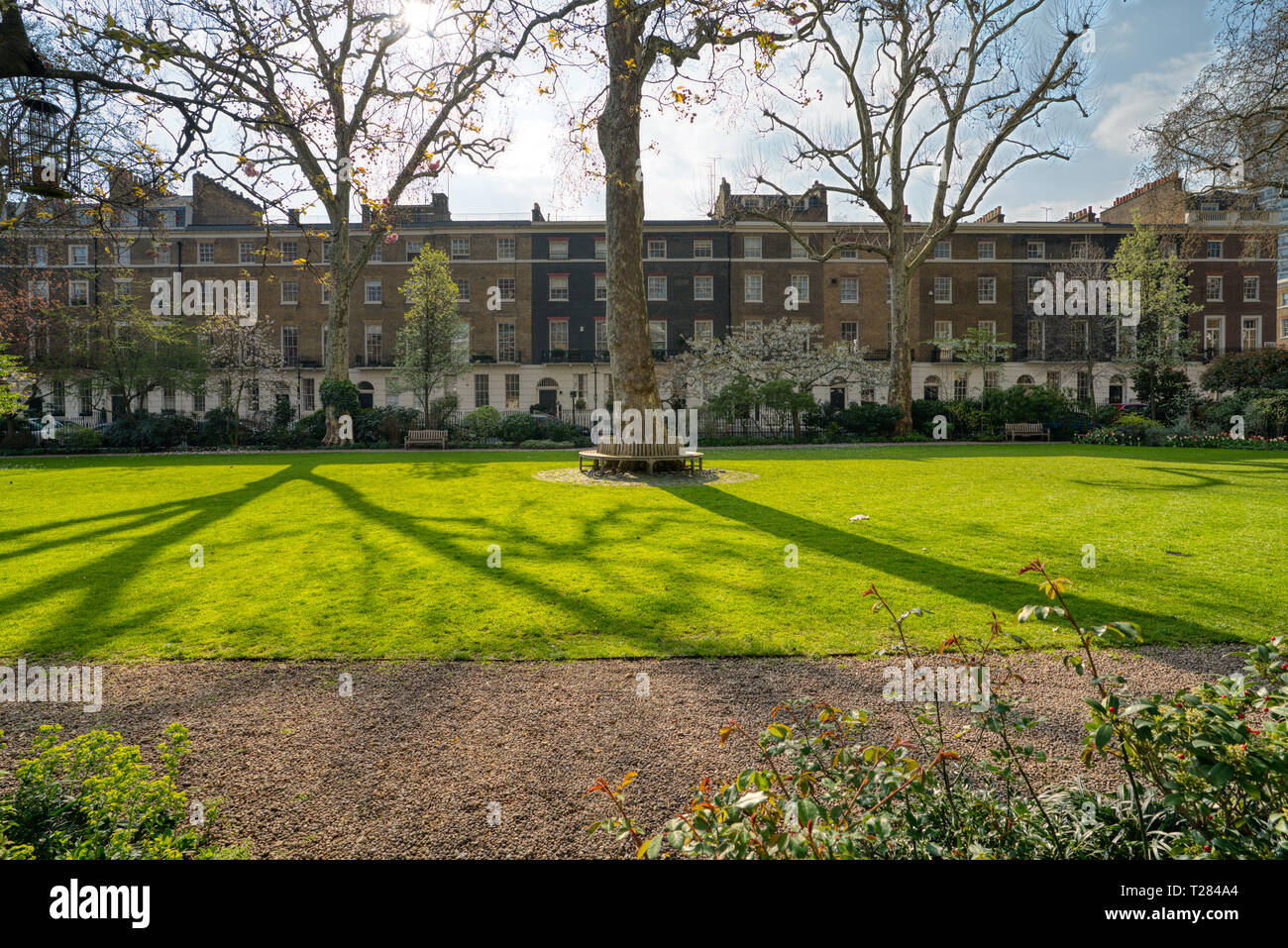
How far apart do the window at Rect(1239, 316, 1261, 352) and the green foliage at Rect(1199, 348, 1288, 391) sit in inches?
1065

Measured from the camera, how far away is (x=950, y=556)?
7.85m

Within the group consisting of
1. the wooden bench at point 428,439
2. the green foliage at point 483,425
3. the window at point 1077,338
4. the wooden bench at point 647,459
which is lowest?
the wooden bench at point 647,459

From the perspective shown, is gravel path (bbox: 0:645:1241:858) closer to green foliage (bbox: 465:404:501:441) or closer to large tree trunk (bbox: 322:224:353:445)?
large tree trunk (bbox: 322:224:353:445)

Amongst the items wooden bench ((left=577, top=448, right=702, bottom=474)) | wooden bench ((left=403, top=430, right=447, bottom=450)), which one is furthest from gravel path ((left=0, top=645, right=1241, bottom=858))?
wooden bench ((left=403, top=430, right=447, bottom=450))

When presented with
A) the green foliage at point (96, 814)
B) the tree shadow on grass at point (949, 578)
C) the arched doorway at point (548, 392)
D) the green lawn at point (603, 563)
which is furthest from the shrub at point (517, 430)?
the green foliage at point (96, 814)

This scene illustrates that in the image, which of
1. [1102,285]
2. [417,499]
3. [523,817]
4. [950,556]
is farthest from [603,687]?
[1102,285]

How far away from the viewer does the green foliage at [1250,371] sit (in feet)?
90.2

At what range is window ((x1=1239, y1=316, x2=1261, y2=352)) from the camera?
4990 centimetres

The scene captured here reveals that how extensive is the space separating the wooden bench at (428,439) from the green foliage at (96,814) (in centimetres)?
2670

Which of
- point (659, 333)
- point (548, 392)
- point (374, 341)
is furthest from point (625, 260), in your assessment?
point (374, 341)

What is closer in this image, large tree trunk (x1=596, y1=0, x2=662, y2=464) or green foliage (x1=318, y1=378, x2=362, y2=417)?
large tree trunk (x1=596, y1=0, x2=662, y2=464)

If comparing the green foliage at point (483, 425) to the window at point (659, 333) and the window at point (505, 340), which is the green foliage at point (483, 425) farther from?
the window at point (659, 333)
